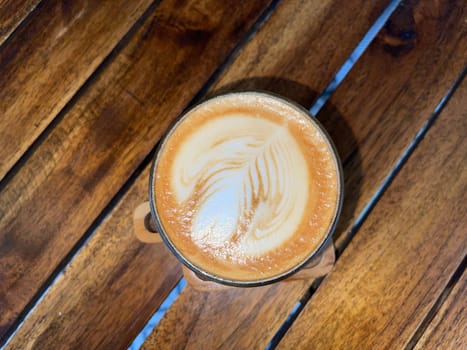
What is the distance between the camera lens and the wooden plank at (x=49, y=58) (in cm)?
91

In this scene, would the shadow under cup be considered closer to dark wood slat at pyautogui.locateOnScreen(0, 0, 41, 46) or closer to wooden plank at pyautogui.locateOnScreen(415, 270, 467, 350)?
wooden plank at pyautogui.locateOnScreen(415, 270, 467, 350)

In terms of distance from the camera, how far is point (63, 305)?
897mm

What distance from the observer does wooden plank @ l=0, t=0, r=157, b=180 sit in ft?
2.99

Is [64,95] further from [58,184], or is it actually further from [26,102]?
[58,184]

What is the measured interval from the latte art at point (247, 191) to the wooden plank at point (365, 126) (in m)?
0.15

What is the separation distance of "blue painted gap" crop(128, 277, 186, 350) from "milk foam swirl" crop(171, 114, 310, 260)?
19cm

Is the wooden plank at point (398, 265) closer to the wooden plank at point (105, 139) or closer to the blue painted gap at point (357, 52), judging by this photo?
the blue painted gap at point (357, 52)

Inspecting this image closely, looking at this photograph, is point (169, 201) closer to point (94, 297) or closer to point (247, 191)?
point (247, 191)

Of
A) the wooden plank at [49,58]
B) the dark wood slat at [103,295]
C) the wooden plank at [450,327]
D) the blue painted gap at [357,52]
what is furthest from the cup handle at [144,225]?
the wooden plank at [450,327]

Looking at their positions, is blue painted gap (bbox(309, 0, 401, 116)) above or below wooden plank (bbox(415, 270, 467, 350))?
above

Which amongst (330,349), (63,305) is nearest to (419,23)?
(330,349)

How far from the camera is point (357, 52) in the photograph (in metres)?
0.94

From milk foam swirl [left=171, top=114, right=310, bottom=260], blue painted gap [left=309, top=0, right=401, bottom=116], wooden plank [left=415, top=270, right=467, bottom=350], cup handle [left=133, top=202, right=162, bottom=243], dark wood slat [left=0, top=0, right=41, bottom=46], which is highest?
dark wood slat [left=0, top=0, right=41, bottom=46]

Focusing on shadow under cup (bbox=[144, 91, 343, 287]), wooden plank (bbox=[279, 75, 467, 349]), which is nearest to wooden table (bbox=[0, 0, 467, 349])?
wooden plank (bbox=[279, 75, 467, 349])
